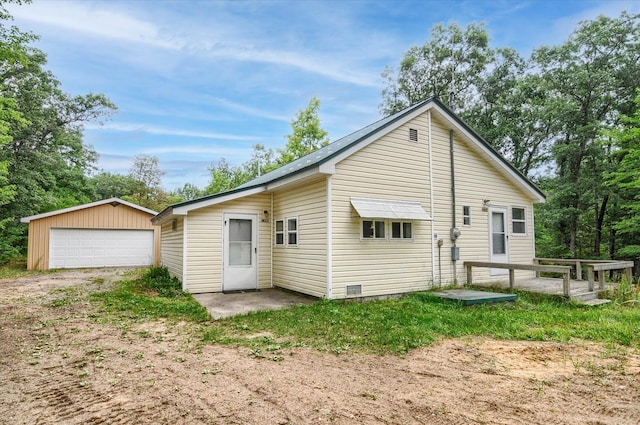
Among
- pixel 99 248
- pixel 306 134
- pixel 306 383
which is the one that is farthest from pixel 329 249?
pixel 306 134

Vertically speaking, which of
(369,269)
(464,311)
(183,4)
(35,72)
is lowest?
(464,311)

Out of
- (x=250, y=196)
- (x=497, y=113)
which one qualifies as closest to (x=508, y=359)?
(x=250, y=196)

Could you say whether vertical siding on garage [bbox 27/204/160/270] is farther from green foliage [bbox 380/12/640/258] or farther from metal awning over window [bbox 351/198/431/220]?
green foliage [bbox 380/12/640/258]

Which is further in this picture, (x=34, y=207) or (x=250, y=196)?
(x=34, y=207)

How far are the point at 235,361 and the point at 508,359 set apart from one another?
10.9 feet

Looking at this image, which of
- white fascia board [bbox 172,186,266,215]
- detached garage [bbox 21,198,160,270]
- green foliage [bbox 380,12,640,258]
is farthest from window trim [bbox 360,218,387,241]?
detached garage [bbox 21,198,160,270]

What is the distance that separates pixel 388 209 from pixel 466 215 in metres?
3.11

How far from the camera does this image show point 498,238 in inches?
420

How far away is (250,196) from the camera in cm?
979

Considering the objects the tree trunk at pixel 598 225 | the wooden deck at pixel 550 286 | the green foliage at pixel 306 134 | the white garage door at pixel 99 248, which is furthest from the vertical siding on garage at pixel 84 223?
the tree trunk at pixel 598 225

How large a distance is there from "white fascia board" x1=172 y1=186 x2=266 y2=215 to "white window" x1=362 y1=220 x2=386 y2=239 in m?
3.04

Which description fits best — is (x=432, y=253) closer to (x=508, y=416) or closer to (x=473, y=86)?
(x=508, y=416)

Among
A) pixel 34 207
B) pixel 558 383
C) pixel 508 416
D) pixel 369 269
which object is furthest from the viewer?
pixel 34 207

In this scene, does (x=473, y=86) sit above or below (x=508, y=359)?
above
